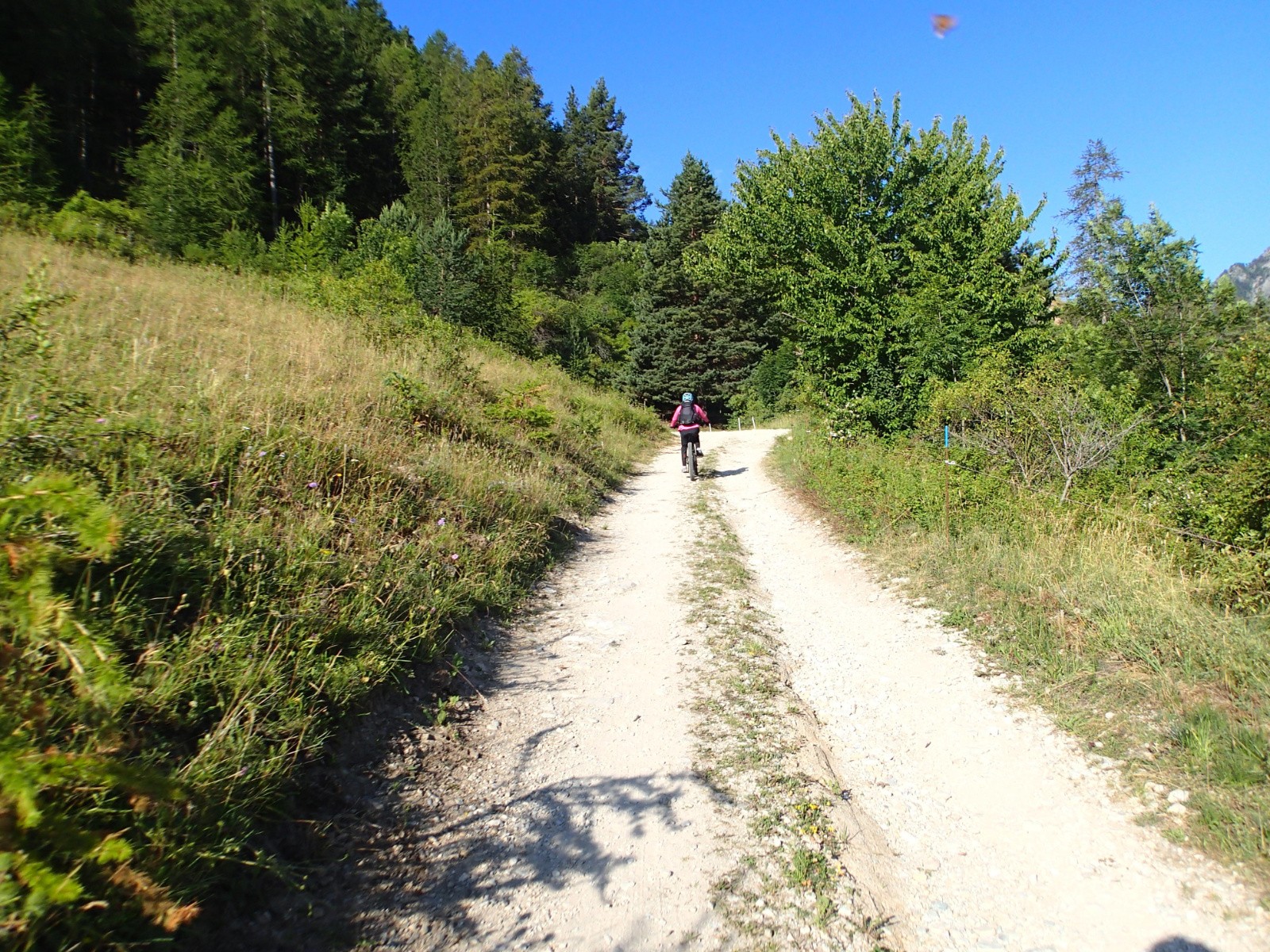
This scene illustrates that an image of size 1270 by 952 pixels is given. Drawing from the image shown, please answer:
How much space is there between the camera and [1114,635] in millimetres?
4609

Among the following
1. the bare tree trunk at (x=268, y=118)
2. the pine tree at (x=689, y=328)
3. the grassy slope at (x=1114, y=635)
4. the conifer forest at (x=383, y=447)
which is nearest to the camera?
the conifer forest at (x=383, y=447)

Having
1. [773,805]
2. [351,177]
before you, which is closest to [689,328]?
[351,177]

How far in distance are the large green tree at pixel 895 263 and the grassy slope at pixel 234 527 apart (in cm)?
897

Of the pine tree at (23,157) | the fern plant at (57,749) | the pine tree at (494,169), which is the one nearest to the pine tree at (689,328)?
the pine tree at (494,169)

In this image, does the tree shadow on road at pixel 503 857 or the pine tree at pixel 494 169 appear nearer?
the tree shadow on road at pixel 503 857

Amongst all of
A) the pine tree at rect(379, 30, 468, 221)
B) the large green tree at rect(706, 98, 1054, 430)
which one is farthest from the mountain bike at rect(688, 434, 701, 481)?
the pine tree at rect(379, 30, 468, 221)

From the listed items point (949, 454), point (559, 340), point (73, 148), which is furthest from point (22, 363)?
point (73, 148)

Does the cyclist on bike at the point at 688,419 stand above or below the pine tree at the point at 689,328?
below

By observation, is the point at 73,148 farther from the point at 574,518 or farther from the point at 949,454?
the point at 949,454

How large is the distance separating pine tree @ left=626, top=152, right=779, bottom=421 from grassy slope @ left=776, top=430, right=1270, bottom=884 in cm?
2823

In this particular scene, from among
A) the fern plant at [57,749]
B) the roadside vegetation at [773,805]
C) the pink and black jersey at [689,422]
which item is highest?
the pink and black jersey at [689,422]

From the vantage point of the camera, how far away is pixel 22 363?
14.3 feet

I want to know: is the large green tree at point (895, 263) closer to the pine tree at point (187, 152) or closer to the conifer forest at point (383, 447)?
the conifer forest at point (383, 447)

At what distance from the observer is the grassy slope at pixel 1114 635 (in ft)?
10.7
